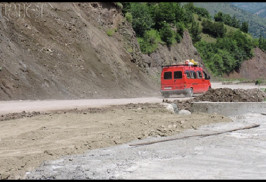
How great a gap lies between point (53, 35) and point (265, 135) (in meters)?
21.8

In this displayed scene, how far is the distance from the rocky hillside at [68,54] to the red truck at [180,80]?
5213 mm

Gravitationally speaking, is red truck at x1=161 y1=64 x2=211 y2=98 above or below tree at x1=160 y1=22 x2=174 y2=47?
below

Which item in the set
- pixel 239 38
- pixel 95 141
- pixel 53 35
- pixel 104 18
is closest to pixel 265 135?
pixel 95 141

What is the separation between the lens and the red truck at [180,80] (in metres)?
23.8

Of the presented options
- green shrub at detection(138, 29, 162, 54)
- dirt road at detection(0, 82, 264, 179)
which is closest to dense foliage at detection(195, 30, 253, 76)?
green shrub at detection(138, 29, 162, 54)

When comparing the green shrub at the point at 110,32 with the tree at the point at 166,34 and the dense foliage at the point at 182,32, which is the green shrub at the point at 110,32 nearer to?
the dense foliage at the point at 182,32

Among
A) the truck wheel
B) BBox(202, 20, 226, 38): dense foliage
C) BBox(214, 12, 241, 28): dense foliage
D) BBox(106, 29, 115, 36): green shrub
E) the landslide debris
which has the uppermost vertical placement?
BBox(214, 12, 241, 28): dense foliage

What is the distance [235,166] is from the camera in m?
6.29

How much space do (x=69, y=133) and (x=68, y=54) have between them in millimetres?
19172

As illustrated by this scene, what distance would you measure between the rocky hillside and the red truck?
5.21 metres

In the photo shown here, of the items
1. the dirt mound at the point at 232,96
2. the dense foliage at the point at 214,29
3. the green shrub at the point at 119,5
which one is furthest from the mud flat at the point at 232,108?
the dense foliage at the point at 214,29

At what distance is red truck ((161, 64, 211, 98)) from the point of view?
23797 millimetres

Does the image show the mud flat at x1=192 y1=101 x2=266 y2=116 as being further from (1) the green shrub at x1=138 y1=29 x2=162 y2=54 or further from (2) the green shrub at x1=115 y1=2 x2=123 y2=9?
(1) the green shrub at x1=138 y1=29 x2=162 y2=54

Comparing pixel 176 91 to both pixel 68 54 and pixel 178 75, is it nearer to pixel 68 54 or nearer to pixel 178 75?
pixel 178 75
